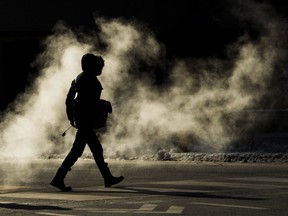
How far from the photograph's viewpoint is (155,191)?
1348 centimetres

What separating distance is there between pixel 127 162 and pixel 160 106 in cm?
543

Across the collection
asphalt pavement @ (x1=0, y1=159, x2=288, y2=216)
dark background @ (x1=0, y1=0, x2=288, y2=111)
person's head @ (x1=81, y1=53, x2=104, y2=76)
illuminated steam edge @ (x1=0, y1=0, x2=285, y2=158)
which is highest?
dark background @ (x1=0, y1=0, x2=288, y2=111)

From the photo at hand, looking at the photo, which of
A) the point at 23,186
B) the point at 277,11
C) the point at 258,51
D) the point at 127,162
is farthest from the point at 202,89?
the point at 23,186

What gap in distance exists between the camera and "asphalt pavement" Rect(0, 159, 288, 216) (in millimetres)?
11405

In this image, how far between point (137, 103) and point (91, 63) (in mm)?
12291

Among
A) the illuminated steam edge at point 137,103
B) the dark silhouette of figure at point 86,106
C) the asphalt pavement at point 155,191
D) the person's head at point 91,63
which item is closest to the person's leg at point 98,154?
the dark silhouette of figure at point 86,106

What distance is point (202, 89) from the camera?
28.0 meters

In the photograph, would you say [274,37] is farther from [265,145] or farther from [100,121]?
[100,121]

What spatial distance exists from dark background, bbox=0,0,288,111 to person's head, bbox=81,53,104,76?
56.0ft

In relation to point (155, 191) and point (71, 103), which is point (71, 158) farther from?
point (155, 191)

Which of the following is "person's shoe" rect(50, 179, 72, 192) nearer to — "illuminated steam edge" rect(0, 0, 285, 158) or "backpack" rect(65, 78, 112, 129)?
"backpack" rect(65, 78, 112, 129)

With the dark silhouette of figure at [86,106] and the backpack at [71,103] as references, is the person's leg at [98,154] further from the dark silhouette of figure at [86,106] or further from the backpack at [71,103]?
the backpack at [71,103]

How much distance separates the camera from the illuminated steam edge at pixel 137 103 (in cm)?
2447

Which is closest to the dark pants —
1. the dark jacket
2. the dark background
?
the dark jacket
